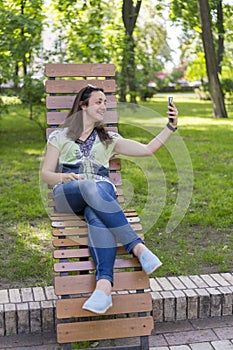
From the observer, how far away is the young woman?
10.0ft

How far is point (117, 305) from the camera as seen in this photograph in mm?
3037

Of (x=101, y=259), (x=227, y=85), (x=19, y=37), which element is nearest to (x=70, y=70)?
(x=101, y=259)

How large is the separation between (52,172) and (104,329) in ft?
3.57

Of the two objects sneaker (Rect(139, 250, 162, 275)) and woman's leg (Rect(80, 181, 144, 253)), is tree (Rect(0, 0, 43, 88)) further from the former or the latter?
sneaker (Rect(139, 250, 162, 275))

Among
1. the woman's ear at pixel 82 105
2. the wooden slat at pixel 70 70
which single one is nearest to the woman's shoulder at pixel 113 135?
the woman's ear at pixel 82 105

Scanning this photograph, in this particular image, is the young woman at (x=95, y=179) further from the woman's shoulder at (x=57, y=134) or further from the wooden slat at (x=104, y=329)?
the wooden slat at (x=104, y=329)

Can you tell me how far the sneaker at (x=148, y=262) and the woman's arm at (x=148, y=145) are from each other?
87 centimetres

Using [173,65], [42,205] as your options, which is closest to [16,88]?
[42,205]

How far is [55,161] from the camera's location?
372 centimetres

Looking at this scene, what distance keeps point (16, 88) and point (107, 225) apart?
6.54m

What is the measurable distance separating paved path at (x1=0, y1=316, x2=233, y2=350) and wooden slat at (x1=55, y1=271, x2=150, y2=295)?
33cm

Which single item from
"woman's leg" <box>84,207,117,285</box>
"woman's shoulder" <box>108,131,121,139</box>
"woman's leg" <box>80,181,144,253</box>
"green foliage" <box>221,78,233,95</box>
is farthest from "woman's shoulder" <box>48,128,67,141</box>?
"green foliage" <box>221,78,233,95</box>

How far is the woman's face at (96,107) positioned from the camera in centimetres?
382

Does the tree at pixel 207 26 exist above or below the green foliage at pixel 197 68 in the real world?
above
